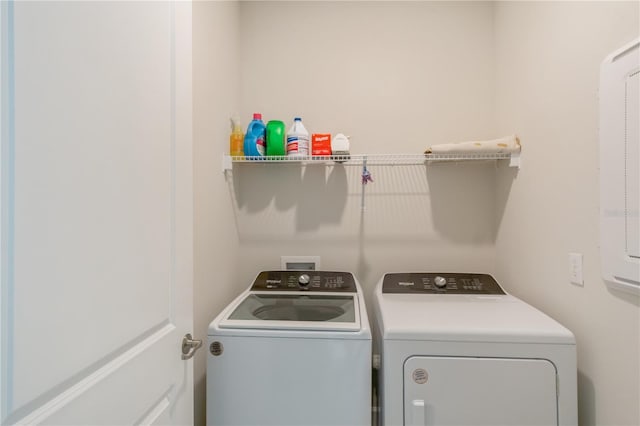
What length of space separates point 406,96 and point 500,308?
1.42m

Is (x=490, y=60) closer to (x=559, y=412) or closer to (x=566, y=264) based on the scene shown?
(x=566, y=264)

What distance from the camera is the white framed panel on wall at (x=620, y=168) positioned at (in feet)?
3.34

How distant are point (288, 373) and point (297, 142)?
1.22 meters

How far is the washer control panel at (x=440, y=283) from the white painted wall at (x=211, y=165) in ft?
3.12

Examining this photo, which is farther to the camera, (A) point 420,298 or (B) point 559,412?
(A) point 420,298

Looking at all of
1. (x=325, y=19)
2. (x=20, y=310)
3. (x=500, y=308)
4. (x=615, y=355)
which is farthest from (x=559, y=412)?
(x=325, y=19)

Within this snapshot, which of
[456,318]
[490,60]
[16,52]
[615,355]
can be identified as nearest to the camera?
[16,52]

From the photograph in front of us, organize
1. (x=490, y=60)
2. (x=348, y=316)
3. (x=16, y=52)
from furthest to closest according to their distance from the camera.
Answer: (x=490, y=60) < (x=348, y=316) < (x=16, y=52)

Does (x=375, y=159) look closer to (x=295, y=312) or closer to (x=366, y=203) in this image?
(x=366, y=203)

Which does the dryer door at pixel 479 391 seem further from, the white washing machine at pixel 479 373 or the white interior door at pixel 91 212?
the white interior door at pixel 91 212

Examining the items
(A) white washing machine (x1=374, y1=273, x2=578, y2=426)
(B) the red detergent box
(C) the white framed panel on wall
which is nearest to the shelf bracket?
(C) the white framed panel on wall

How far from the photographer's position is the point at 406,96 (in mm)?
2141

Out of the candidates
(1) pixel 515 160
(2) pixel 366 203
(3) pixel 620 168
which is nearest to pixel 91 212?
(3) pixel 620 168

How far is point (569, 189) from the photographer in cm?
136
